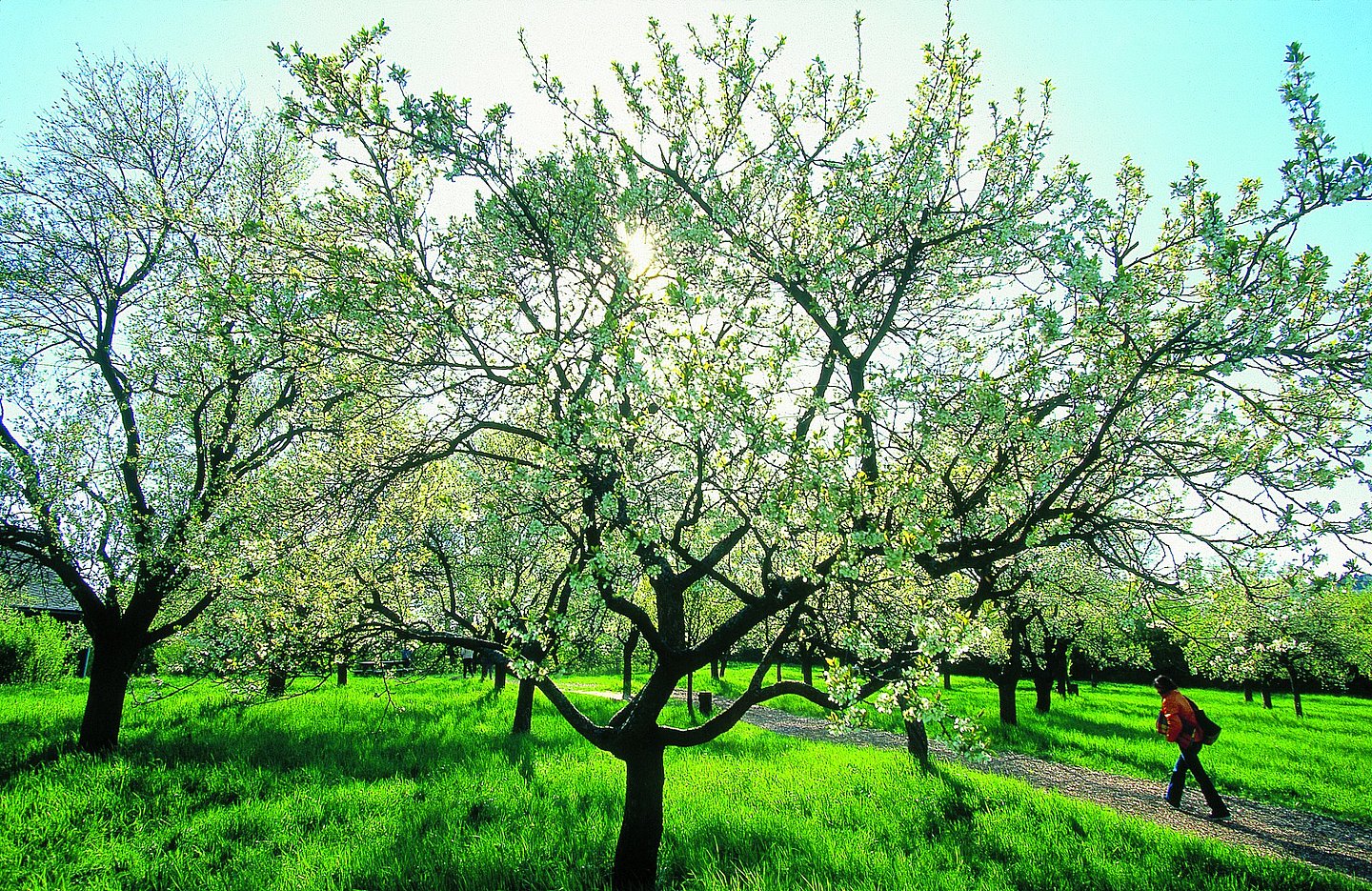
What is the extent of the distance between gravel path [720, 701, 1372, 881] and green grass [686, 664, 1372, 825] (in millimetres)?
919

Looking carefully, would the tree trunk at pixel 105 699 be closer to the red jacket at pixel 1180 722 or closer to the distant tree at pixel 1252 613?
the distant tree at pixel 1252 613

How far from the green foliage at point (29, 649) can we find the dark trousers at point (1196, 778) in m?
40.5

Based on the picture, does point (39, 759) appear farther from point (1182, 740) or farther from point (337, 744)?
point (1182, 740)

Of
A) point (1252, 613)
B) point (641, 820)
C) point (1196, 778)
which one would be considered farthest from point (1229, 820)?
point (641, 820)

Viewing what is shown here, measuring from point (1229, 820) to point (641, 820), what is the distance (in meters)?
11.6

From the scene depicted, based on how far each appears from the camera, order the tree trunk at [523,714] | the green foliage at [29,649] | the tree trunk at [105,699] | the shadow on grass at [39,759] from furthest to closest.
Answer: the green foliage at [29,649]
the tree trunk at [523,714]
the tree trunk at [105,699]
the shadow on grass at [39,759]

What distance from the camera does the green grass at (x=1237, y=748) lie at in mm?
13812

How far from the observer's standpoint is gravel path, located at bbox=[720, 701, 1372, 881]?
9.68 meters

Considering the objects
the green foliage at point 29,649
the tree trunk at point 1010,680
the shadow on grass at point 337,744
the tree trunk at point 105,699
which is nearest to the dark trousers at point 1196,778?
the tree trunk at point 1010,680

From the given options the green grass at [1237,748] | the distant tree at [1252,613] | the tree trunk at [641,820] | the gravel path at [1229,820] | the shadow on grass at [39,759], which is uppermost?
the distant tree at [1252,613]

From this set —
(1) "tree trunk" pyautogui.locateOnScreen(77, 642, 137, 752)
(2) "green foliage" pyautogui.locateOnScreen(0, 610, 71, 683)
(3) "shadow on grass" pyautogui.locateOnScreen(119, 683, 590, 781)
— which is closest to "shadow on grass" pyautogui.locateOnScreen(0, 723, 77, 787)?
(1) "tree trunk" pyautogui.locateOnScreen(77, 642, 137, 752)

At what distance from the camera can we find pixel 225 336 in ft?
19.8

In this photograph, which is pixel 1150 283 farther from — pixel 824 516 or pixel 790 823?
pixel 790 823

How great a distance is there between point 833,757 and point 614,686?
25.9 m
